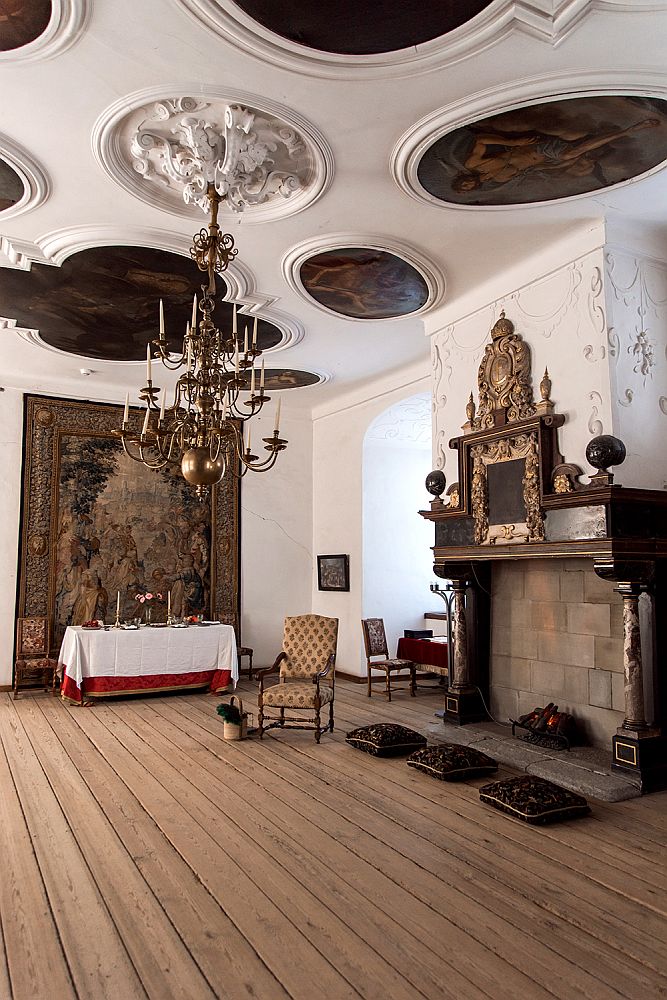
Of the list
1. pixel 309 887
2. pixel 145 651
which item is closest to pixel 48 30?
pixel 309 887

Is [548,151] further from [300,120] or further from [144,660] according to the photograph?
[144,660]

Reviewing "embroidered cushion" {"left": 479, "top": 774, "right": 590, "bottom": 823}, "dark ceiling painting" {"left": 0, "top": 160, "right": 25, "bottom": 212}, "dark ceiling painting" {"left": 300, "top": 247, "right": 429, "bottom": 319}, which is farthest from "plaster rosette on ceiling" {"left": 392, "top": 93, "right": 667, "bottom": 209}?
"embroidered cushion" {"left": 479, "top": 774, "right": 590, "bottom": 823}

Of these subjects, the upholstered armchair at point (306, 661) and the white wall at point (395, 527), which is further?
the white wall at point (395, 527)

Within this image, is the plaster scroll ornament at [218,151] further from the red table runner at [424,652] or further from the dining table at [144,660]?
the red table runner at [424,652]

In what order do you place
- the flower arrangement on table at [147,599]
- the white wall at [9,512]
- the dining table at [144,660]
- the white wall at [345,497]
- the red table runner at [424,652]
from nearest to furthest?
1. the dining table at [144,660]
2. the white wall at [9,512]
3. the red table runner at [424,652]
4. the flower arrangement on table at [147,599]
5. the white wall at [345,497]

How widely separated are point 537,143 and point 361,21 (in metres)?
1.61

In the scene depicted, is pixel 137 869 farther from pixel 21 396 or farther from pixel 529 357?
pixel 21 396

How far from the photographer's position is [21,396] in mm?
10242

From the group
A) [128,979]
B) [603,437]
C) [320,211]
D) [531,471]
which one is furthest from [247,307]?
[128,979]

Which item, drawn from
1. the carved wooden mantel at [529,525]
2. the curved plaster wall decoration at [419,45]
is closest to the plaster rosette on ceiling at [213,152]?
the curved plaster wall decoration at [419,45]

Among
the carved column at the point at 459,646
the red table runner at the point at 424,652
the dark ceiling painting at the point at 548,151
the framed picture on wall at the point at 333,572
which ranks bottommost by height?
the red table runner at the point at 424,652

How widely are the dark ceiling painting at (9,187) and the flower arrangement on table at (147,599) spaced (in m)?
5.95

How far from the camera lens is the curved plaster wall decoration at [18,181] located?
4840 mm

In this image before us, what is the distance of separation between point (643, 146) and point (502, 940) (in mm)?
4810
